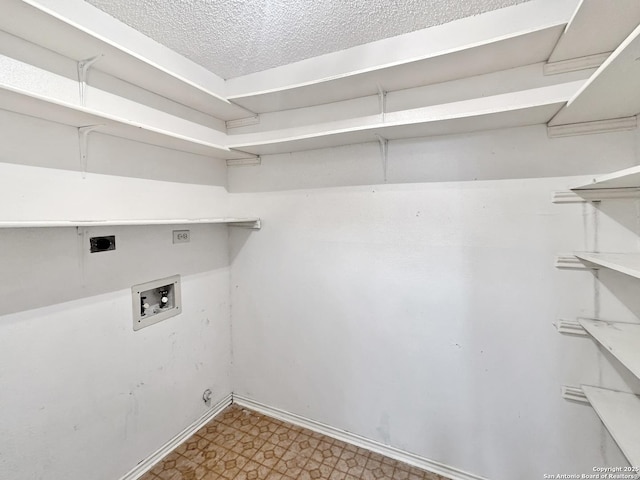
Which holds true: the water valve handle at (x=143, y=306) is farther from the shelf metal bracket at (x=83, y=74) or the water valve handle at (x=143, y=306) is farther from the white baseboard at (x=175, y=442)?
the shelf metal bracket at (x=83, y=74)

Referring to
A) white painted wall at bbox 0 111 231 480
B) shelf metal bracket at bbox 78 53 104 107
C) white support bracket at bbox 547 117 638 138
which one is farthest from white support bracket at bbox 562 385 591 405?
shelf metal bracket at bbox 78 53 104 107

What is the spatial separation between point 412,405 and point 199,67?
259 centimetres

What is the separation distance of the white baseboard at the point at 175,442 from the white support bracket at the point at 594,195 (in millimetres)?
2636

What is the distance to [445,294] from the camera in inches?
67.2

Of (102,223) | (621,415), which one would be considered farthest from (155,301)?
(621,415)

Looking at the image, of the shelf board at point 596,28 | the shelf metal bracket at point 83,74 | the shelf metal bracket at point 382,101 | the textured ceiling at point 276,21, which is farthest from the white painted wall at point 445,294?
the shelf metal bracket at point 83,74

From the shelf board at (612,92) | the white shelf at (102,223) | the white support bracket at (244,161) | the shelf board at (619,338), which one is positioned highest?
the white support bracket at (244,161)

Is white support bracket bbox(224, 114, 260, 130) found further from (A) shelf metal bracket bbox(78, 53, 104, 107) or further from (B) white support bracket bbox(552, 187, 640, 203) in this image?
(B) white support bracket bbox(552, 187, 640, 203)

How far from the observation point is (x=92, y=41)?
1244 millimetres

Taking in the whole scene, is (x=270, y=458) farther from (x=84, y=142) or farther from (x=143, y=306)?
(x=84, y=142)

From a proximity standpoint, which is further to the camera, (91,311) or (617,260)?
(91,311)

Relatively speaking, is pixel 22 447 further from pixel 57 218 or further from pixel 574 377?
pixel 574 377

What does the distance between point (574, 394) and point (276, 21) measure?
7.95 ft

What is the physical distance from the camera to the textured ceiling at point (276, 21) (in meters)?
1.41
